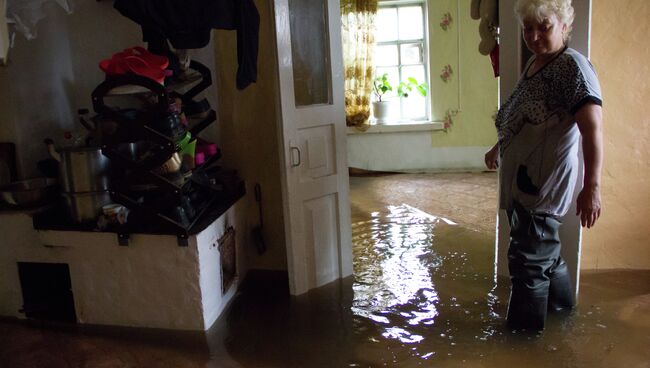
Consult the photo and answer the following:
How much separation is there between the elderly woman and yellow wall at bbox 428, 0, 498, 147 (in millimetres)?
4141

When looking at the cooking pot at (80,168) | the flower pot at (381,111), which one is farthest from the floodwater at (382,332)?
the flower pot at (381,111)

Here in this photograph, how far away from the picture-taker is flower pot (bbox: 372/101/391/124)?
6824mm

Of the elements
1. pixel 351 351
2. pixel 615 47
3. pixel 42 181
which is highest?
pixel 615 47

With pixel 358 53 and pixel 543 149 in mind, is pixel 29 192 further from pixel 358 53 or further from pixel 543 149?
pixel 358 53

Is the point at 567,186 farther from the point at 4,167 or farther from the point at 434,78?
the point at 434,78

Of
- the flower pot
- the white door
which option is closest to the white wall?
the flower pot

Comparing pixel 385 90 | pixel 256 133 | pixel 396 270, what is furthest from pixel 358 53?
pixel 396 270

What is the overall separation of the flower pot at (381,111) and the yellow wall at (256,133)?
141 inches

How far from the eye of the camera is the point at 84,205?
9.24 feet

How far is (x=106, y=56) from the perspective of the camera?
333cm

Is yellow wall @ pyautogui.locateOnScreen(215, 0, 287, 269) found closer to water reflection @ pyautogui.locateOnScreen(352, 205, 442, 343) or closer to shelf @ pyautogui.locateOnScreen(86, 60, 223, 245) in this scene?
shelf @ pyautogui.locateOnScreen(86, 60, 223, 245)

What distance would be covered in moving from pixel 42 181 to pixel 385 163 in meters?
4.46

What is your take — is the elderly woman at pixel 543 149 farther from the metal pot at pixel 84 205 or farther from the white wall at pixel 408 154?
the white wall at pixel 408 154

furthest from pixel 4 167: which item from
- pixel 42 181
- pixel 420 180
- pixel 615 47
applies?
pixel 420 180
